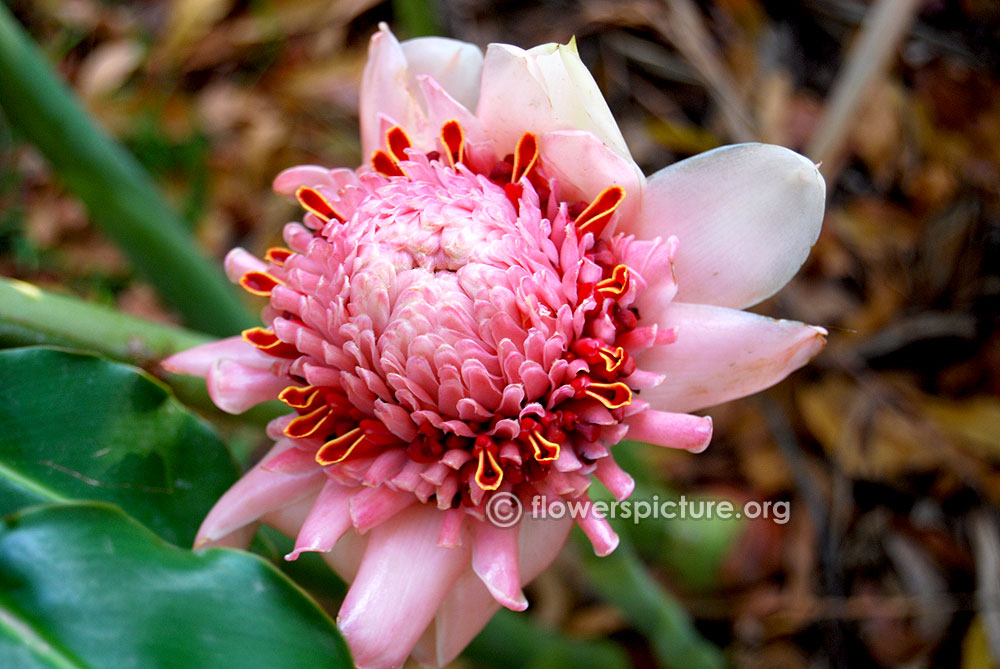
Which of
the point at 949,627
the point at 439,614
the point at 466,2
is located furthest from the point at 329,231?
the point at 466,2

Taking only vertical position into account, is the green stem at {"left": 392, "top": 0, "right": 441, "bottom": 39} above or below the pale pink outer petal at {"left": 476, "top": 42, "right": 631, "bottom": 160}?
below

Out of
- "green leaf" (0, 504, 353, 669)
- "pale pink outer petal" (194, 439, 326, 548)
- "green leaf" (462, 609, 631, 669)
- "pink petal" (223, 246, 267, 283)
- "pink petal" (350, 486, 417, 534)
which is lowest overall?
"green leaf" (462, 609, 631, 669)


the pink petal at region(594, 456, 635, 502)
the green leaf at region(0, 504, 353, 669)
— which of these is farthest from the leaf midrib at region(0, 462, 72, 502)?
the pink petal at region(594, 456, 635, 502)

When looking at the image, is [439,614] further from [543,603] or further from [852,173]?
[852,173]

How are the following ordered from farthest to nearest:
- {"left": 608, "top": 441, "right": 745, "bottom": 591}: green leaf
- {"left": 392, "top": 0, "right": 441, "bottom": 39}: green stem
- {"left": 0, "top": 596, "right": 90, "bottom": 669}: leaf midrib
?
{"left": 392, "top": 0, "right": 441, "bottom": 39}: green stem → {"left": 608, "top": 441, "right": 745, "bottom": 591}: green leaf → {"left": 0, "top": 596, "right": 90, "bottom": 669}: leaf midrib

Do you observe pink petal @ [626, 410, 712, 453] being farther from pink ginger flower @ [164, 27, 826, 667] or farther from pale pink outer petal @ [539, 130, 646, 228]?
pale pink outer petal @ [539, 130, 646, 228]

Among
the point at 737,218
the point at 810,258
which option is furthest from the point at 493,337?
the point at 810,258

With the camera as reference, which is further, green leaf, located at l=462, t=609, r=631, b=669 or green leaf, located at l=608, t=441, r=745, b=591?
green leaf, located at l=608, t=441, r=745, b=591
